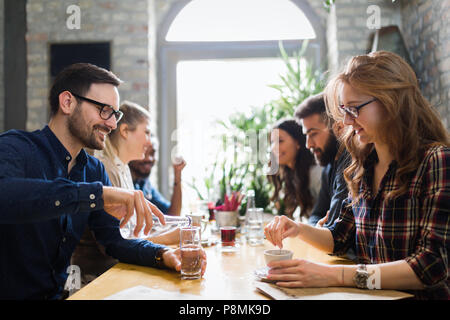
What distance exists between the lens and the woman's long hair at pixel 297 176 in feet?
9.78

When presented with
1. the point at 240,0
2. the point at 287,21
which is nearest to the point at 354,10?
the point at 287,21

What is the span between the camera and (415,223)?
4.14 ft

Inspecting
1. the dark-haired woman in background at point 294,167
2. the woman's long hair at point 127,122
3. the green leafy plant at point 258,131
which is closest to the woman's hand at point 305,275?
the woman's long hair at point 127,122

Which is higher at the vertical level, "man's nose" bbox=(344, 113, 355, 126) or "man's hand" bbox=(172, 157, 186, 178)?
"man's nose" bbox=(344, 113, 355, 126)

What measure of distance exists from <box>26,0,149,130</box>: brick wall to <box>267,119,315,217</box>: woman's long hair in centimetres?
173

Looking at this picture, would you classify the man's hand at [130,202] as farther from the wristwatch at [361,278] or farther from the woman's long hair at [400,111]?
the woman's long hair at [400,111]

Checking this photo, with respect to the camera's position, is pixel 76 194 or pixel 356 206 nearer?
pixel 76 194

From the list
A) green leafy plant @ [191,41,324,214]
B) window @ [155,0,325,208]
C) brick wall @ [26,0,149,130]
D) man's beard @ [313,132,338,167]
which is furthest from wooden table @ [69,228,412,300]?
window @ [155,0,325,208]

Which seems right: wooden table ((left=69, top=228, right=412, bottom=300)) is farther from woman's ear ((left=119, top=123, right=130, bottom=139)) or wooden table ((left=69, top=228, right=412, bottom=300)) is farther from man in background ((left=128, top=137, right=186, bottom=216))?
man in background ((left=128, top=137, right=186, bottom=216))

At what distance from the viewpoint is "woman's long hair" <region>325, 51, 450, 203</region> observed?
1.30 metres

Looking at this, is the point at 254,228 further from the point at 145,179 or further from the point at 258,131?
Result: the point at 258,131
